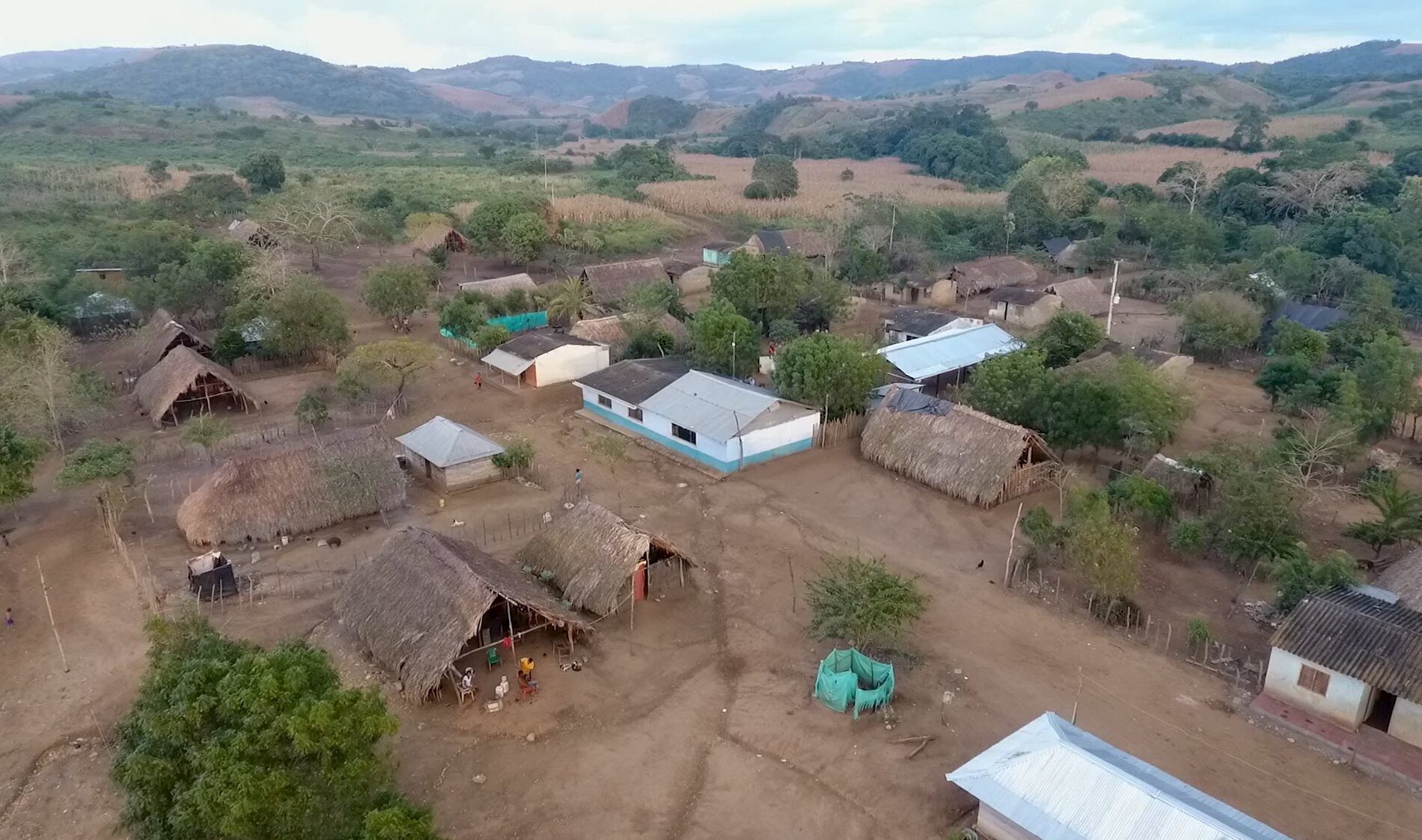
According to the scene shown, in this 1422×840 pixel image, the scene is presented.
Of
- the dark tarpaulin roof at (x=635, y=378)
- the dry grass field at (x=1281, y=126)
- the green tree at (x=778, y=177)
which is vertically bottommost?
the dark tarpaulin roof at (x=635, y=378)

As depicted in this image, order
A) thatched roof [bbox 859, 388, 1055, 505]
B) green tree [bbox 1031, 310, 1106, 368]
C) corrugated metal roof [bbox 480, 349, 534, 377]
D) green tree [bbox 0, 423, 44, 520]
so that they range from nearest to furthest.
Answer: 1. green tree [bbox 0, 423, 44, 520]
2. thatched roof [bbox 859, 388, 1055, 505]
3. green tree [bbox 1031, 310, 1106, 368]
4. corrugated metal roof [bbox 480, 349, 534, 377]

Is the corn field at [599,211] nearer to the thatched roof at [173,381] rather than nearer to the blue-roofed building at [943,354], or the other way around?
the thatched roof at [173,381]

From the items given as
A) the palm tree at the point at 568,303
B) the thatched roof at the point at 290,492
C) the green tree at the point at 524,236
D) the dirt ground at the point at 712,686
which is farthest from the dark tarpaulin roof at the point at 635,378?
the green tree at the point at 524,236

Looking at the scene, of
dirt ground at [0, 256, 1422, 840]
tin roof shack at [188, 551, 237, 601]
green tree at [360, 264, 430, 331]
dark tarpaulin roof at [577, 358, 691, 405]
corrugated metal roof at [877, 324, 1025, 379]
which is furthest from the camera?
green tree at [360, 264, 430, 331]

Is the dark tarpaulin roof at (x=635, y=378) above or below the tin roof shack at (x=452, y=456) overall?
above

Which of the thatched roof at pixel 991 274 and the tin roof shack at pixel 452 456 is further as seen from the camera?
the thatched roof at pixel 991 274

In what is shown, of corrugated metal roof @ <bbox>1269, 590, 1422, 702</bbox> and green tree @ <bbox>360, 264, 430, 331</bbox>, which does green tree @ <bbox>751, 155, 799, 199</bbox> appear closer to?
green tree @ <bbox>360, 264, 430, 331</bbox>

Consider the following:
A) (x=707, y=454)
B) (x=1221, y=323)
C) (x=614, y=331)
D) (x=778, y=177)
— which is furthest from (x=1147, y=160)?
(x=707, y=454)

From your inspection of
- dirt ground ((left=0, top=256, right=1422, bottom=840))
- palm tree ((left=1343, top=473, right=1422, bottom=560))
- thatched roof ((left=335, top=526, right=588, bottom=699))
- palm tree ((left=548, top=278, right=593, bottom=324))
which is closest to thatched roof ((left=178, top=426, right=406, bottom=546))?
dirt ground ((left=0, top=256, right=1422, bottom=840))
